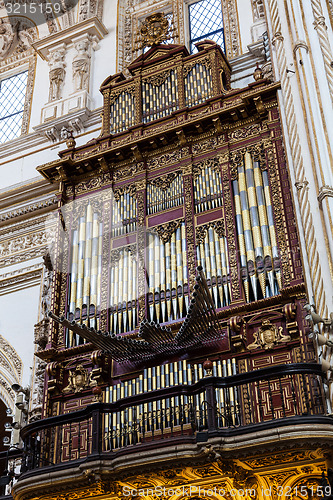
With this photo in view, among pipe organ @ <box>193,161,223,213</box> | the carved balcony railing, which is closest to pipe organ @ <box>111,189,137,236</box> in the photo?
pipe organ @ <box>193,161,223,213</box>

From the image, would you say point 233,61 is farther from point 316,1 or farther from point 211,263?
point 211,263

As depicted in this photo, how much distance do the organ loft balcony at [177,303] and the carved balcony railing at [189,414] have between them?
1.1 inches

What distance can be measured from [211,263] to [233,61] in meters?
5.35

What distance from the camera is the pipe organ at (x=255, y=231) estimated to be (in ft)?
37.8

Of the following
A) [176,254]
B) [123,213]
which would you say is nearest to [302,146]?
[176,254]

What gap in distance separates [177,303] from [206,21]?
7973 mm

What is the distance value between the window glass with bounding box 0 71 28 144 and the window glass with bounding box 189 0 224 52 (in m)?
4.54

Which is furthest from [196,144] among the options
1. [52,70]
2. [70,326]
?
[52,70]

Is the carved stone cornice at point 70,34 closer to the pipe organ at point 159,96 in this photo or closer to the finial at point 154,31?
the finial at point 154,31

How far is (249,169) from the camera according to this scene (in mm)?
12797

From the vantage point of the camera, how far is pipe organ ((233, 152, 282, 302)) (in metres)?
11.5

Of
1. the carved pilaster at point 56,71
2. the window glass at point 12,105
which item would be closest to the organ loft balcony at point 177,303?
the carved pilaster at point 56,71

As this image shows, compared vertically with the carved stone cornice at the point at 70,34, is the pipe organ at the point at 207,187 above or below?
below

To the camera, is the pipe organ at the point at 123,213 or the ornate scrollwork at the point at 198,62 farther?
the ornate scrollwork at the point at 198,62
